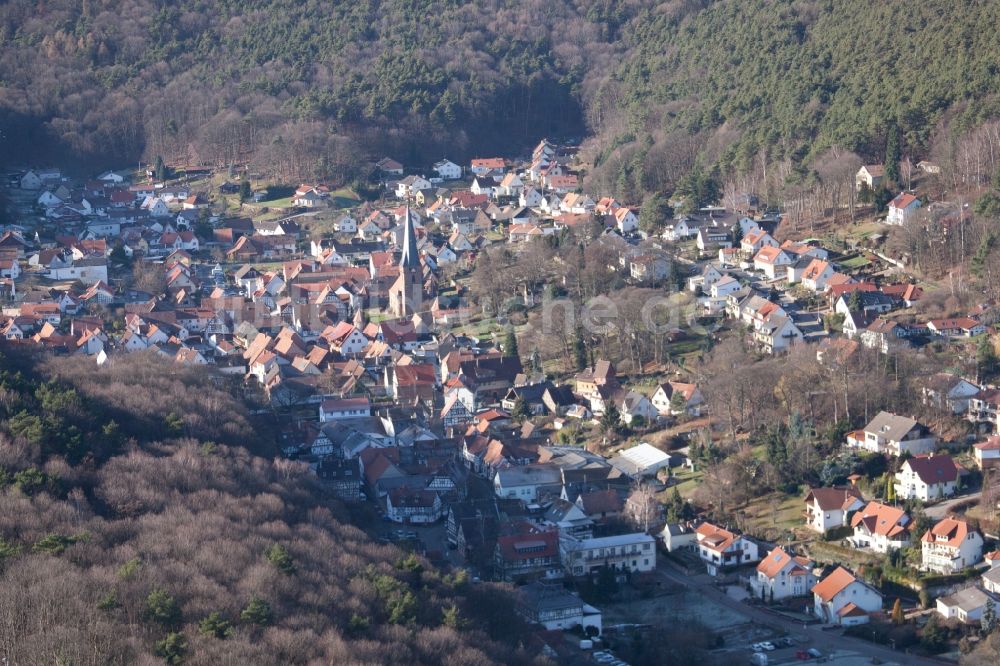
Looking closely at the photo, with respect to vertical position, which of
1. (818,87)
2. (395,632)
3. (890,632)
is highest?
(818,87)

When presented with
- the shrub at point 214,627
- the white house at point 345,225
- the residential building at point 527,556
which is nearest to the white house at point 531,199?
the white house at point 345,225

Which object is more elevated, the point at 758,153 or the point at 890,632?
the point at 758,153

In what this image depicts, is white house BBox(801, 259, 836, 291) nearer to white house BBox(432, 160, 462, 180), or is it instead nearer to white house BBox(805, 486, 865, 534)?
white house BBox(805, 486, 865, 534)

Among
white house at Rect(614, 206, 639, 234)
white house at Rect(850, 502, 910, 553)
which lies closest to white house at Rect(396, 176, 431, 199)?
white house at Rect(614, 206, 639, 234)

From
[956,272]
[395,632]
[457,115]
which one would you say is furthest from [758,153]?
[395,632]

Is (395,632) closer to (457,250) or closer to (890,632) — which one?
(890,632)

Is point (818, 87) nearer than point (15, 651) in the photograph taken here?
No

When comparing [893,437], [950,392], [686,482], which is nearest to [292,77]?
[686,482]

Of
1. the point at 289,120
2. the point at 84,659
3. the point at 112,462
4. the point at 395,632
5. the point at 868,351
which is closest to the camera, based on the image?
the point at 84,659
